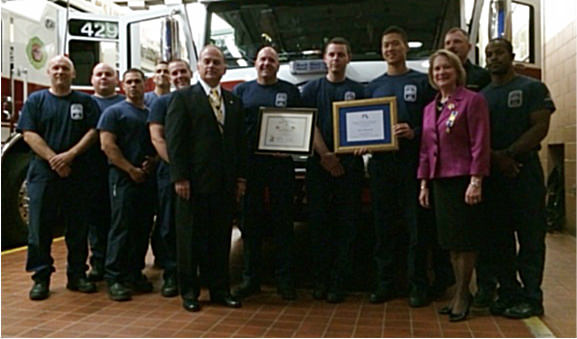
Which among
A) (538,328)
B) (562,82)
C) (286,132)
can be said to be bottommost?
(538,328)

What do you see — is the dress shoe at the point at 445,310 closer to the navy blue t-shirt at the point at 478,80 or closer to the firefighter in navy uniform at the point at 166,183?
the navy blue t-shirt at the point at 478,80

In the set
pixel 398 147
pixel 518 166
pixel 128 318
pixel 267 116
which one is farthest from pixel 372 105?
pixel 128 318

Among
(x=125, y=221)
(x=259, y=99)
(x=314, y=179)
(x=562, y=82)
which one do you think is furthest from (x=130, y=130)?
(x=562, y=82)

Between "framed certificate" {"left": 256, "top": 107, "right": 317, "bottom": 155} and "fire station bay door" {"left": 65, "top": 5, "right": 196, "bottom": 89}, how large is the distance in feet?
4.89

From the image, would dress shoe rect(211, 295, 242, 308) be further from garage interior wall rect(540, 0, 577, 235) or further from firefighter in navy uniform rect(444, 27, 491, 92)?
garage interior wall rect(540, 0, 577, 235)

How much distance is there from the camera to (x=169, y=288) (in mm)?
4785

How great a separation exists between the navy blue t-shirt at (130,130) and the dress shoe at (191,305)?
46.4 inches

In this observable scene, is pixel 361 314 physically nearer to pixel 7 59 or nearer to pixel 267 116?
pixel 267 116

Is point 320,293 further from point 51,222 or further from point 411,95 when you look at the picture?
point 51,222

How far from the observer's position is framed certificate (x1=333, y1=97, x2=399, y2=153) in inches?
170

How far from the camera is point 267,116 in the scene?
4605 millimetres

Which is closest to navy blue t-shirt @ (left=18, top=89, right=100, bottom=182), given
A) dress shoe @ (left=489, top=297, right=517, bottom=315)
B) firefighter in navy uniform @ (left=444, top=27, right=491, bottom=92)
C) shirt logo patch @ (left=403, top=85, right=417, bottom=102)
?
shirt logo patch @ (left=403, top=85, right=417, bottom=102)

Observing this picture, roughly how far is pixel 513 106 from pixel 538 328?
1487mm

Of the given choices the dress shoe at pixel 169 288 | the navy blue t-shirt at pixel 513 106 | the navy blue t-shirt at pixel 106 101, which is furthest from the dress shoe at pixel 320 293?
the navy blue t-shirt at pixel 106 101
